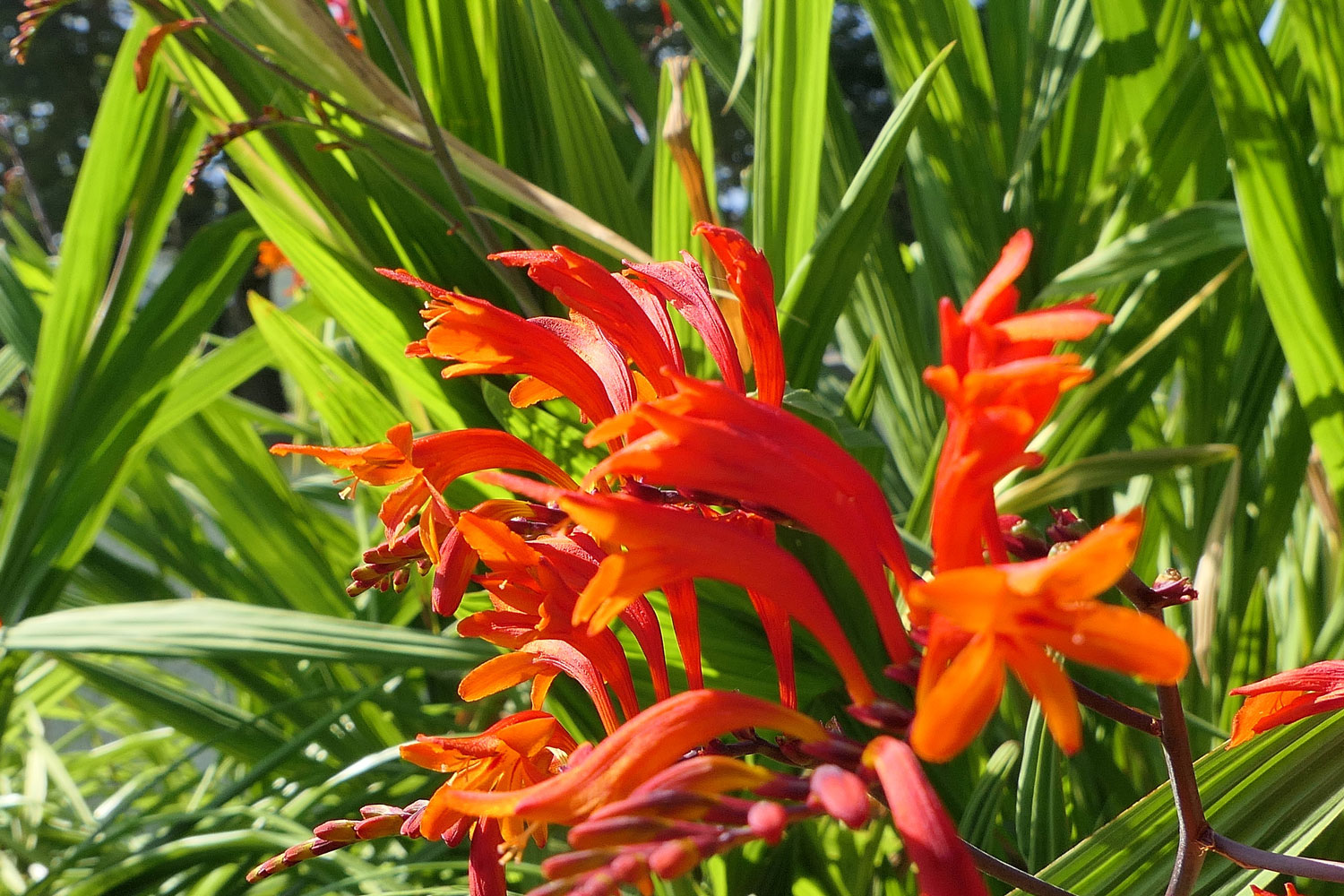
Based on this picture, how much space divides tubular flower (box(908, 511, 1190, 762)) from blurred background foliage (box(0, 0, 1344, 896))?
0.69 feet

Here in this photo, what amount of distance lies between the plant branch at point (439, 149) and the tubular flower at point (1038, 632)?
1.07ft

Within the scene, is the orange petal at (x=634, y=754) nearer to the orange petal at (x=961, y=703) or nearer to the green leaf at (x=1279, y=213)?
the orange petal at (x=961, y=703)

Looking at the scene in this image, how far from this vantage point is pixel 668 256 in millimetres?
528

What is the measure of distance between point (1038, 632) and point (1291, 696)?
13cm

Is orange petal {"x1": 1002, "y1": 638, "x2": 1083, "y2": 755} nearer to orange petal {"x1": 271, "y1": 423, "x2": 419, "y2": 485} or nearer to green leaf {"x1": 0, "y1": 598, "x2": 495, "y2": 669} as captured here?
orange petal {"x1": 271, "y1": 423, "x2": 419, "y2": 485}

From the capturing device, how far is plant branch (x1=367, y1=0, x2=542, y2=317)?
0.44 metres

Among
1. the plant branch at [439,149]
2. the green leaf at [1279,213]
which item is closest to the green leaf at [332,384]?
the plant branch at [439,149]

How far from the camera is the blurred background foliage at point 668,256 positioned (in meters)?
0.45

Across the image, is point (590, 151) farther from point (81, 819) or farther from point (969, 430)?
point (81, 819)

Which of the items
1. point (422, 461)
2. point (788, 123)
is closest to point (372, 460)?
point (422, 461)

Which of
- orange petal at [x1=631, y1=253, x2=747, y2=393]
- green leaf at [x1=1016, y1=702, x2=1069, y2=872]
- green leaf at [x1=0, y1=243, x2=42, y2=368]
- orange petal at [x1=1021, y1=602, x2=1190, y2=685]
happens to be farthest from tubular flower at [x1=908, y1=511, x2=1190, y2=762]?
green leaf at [x1=0, y1=243, x2=42, y2=368]

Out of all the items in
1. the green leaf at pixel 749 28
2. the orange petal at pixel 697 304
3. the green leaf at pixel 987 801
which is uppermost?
the green leaf at pixel 749 28

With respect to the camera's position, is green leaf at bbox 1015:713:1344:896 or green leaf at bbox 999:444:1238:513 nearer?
green leaf at bbox 1015:713:1344:896

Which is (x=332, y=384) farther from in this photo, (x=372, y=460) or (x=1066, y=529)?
(x=1066, y=529)
